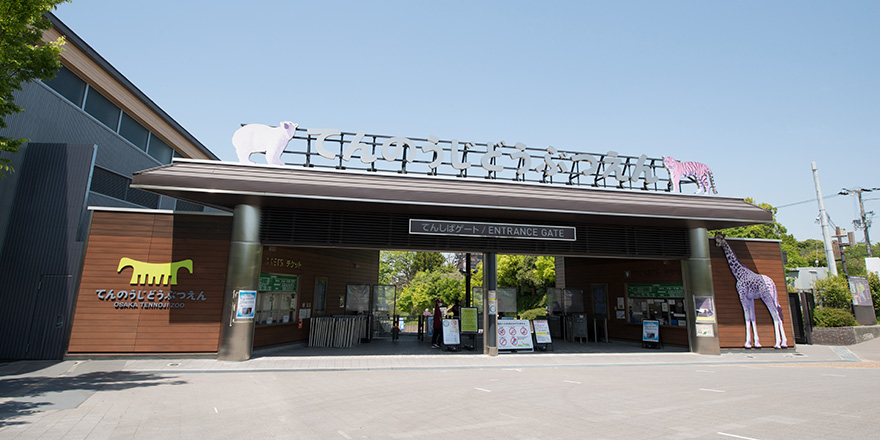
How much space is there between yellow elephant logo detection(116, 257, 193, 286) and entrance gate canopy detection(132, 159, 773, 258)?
6.76ft

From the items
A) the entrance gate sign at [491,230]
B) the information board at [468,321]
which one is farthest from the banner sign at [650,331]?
the information board at [468,321]

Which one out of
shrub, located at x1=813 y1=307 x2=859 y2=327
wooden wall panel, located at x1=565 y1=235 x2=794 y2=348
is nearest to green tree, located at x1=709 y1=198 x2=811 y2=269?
shrub, located at x1=813 y1=307 x2=859 y2=327

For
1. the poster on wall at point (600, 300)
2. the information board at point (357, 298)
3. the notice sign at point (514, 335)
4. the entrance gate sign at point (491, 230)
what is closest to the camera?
the entrance gate sign at point (491, 230)

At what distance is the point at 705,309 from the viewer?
1464 centimetres

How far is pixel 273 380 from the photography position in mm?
9719

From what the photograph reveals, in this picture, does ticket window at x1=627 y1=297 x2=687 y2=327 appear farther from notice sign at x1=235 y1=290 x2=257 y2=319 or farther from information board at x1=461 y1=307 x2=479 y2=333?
notice sign at x1=235 y1=290 x2=257 y2=319

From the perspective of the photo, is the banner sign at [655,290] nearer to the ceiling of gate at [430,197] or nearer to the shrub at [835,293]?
the ceiling of gate at [430,197]

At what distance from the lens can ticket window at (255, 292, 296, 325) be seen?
13.8m

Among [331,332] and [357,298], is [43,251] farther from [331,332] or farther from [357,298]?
[357,298]

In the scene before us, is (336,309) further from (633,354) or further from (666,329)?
(666,329)

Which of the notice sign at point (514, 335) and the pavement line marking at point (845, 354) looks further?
the pavement line marking at point (845, 354)

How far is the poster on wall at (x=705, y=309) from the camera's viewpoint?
14.6 m

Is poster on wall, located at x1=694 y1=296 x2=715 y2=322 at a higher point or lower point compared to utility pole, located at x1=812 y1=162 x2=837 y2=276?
lower

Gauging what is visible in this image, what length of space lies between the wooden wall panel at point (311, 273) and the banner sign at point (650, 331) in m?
12.0
